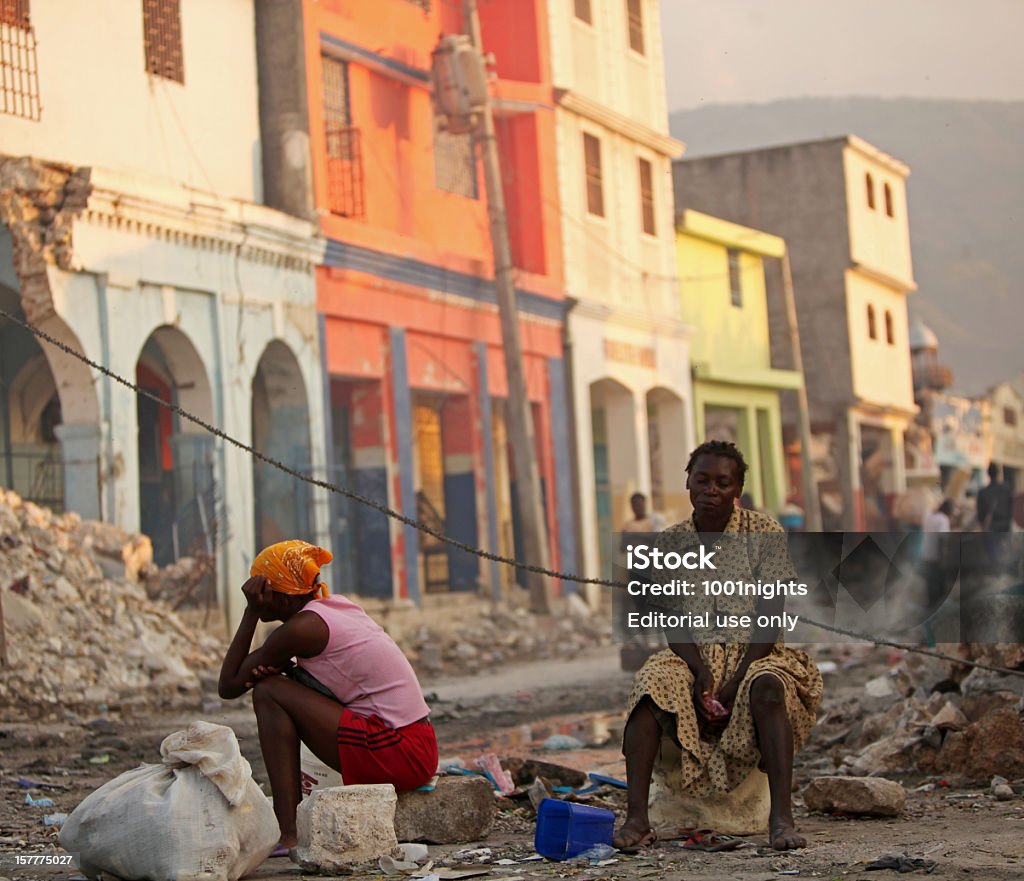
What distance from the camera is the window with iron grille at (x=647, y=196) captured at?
92.6ft

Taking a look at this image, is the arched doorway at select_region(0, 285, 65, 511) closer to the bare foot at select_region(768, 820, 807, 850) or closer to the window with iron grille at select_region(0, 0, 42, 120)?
the window with iron grille at select_region(0, 0, 42, 120)

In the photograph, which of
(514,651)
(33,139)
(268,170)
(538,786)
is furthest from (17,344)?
(538,786)

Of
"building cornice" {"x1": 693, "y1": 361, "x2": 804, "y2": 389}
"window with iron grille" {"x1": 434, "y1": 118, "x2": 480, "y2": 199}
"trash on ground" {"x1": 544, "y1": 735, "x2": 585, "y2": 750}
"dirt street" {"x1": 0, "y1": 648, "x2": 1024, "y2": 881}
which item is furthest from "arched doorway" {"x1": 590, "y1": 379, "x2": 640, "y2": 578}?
"trash on ground" {"x1": 544, "y1": 735, "x2": 585, "y2": 750}

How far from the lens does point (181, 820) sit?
210 inches

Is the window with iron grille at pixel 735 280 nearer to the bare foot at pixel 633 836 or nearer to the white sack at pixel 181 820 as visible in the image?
the bare foot at pixel 633 836

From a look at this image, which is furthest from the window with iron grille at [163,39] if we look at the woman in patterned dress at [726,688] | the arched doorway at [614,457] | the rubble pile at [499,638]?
the woman in patterned dress at [726,688]

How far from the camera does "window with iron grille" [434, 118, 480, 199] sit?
890 inches

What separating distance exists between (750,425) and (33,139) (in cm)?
1947

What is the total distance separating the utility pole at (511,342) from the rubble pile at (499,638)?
920 mm

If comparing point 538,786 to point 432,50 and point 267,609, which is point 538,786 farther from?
point 432,50

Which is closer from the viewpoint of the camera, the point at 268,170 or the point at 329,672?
the point at 329,672

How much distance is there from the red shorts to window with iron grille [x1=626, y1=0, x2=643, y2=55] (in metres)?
22.9

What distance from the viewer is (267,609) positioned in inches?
237

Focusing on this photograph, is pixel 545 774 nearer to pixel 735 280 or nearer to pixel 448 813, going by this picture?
pixel 448 813
